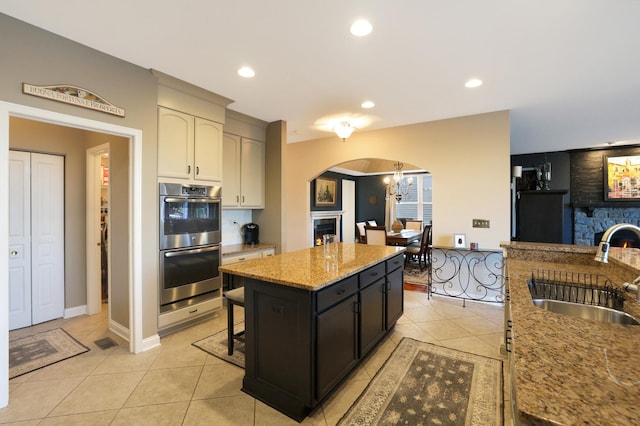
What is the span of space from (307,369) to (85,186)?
369 centimetres

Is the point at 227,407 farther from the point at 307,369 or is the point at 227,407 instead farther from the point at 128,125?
the point at 128,125

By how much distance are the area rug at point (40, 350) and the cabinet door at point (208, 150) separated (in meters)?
2.07

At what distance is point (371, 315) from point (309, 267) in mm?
794

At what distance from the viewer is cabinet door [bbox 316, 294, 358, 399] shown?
1855 millimetres

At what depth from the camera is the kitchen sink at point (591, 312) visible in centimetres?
138

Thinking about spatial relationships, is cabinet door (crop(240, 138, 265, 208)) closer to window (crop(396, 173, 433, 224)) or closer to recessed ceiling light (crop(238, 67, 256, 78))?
recessed ceiling light (crop(238, 67, 256, 78))

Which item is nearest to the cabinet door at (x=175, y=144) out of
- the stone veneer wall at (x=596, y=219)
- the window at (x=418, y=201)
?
the window at (x=418, y=201)

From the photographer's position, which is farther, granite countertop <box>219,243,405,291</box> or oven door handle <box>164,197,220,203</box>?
oven door handle <box>164,197,220,203</box>

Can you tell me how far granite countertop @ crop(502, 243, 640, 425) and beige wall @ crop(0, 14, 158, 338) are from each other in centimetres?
301

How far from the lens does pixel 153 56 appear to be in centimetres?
255

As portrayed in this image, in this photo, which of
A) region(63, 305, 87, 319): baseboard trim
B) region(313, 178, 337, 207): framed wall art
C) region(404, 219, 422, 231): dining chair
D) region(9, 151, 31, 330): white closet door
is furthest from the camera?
region(404, 219, 422, 231): dining chair

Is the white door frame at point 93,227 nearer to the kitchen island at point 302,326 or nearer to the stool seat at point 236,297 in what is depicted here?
the stool seat at point 236,297

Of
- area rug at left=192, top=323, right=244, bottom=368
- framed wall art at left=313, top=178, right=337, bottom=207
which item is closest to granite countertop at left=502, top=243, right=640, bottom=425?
area rug at left=192, top=323, right=244, bottom=368

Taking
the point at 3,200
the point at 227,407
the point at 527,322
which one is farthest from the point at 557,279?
the point at 3,200
